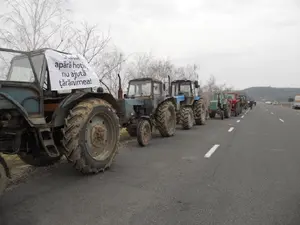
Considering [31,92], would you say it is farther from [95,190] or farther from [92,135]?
[95,190]

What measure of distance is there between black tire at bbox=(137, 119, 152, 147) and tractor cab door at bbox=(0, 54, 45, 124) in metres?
4.60

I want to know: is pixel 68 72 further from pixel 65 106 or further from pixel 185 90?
pixel 185 90

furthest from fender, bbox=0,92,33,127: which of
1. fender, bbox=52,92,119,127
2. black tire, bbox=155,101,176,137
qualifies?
black tire, bbox=155,101,176,137

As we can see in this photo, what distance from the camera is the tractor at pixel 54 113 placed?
15.2 feet

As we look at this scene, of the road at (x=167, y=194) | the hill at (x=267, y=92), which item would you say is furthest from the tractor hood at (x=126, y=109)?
the hill at (x=267, y=92)

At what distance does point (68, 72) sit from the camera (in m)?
5.56

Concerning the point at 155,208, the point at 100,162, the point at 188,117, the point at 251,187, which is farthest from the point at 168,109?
the point at 155,208

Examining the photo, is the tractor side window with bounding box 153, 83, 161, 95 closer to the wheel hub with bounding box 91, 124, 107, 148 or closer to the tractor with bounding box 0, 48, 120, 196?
the tractor with bounding box 0, 48, 120, 196

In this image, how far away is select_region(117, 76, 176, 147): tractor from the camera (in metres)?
9.60

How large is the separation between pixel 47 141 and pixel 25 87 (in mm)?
992

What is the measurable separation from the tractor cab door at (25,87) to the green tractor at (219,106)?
18396 mm

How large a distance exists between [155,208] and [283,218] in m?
1.71

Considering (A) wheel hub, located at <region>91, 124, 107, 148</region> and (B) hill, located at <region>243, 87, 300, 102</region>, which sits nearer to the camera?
(A) wheel hub, located at <region>91, 124, 107, 148</region>

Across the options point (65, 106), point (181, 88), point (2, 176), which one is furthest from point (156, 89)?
point (2, 176)
